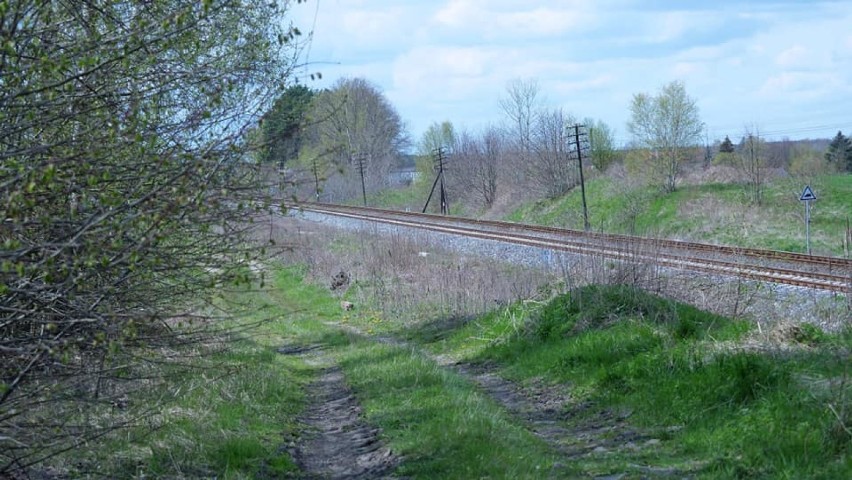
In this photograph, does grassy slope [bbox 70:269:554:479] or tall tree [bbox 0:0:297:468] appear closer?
tall tree [bbox 0:0:297:468]

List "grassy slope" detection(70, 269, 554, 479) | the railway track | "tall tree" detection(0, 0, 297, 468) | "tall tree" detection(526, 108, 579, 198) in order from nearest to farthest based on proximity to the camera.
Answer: "tall tree" detection(0, 0, 297, 468) → "grassy slope" detection(70, 269, 554, 479) → the railway track → "tall tree" detection(526, 108, 579, 198)

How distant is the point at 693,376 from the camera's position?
9.20m

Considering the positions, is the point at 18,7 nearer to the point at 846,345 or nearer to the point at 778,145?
the point at 846,345

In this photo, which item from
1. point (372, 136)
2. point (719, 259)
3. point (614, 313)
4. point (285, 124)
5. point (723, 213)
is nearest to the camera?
point (285, 124)

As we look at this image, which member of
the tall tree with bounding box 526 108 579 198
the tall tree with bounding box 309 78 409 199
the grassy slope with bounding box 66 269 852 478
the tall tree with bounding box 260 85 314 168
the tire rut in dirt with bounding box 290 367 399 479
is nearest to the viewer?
the grassy slope with bounding box 66 269 852 478

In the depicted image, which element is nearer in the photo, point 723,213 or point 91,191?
point 91,191

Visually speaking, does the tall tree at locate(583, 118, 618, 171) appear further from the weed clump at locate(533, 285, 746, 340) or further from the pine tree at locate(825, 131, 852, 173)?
the weed clump at locate(533, 285, 746, 340)

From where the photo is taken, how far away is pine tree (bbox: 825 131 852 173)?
6588 centimetres

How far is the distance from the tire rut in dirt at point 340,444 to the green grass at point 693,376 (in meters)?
2.01

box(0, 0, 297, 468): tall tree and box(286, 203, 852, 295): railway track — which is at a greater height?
box(0, 0, 297, 468): tall tree

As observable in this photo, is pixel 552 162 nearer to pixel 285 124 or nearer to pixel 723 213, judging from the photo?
Result: pixel 723 213

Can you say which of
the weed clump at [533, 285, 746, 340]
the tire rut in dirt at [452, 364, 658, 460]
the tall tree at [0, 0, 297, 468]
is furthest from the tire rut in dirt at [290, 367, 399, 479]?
the weed clump at [533, 285, 746, 340]

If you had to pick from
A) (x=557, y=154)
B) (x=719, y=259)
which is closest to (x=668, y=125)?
(x=557, y=154)

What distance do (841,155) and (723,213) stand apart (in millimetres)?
31634
